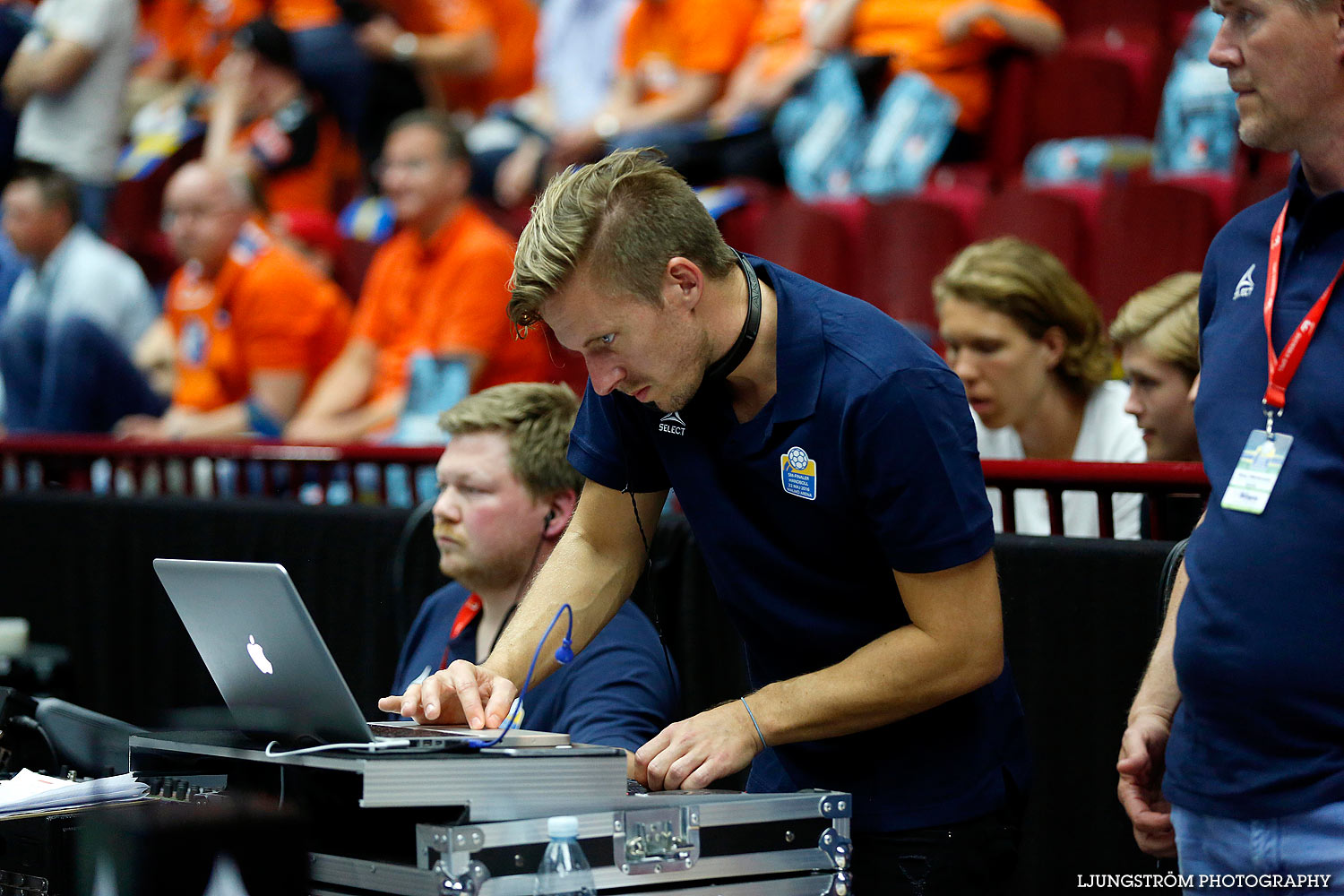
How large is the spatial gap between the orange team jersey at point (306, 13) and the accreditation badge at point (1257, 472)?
5.84 m

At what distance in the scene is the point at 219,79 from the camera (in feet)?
23.4

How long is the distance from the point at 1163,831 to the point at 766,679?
0.54 metres

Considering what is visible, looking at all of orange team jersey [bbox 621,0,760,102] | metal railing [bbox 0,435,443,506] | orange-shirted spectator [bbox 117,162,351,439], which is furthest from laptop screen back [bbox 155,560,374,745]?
orange team jersey [bbox 621,0,760,102]

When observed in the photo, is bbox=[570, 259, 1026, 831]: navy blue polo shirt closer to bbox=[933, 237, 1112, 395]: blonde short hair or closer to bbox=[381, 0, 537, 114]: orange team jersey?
bbox=[933, 237, 1112, 395]: blonde short hair

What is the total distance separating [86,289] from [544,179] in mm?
1879

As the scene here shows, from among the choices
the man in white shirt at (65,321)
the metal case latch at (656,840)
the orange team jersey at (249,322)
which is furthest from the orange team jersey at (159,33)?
the metal case latch at (656,840)

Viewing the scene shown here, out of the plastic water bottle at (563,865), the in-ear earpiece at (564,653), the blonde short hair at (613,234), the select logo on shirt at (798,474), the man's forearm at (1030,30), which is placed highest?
the man's forearm at (1030,30)

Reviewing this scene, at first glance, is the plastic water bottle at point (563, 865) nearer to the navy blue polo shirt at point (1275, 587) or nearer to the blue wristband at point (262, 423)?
the navy blue polo shirt at point (1275, 587)

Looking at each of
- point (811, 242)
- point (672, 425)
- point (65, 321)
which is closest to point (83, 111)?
point (65, 321)

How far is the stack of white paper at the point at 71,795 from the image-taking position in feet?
6.38

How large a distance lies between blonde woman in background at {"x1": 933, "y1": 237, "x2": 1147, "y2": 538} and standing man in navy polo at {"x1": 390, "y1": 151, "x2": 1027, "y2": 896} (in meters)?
1.26

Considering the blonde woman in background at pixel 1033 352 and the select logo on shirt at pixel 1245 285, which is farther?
the blonde woman in background at pixel 1033 352

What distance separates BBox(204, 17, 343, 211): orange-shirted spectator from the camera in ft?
21.2

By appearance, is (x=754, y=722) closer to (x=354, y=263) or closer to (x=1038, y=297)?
(x=1038, y=297)
